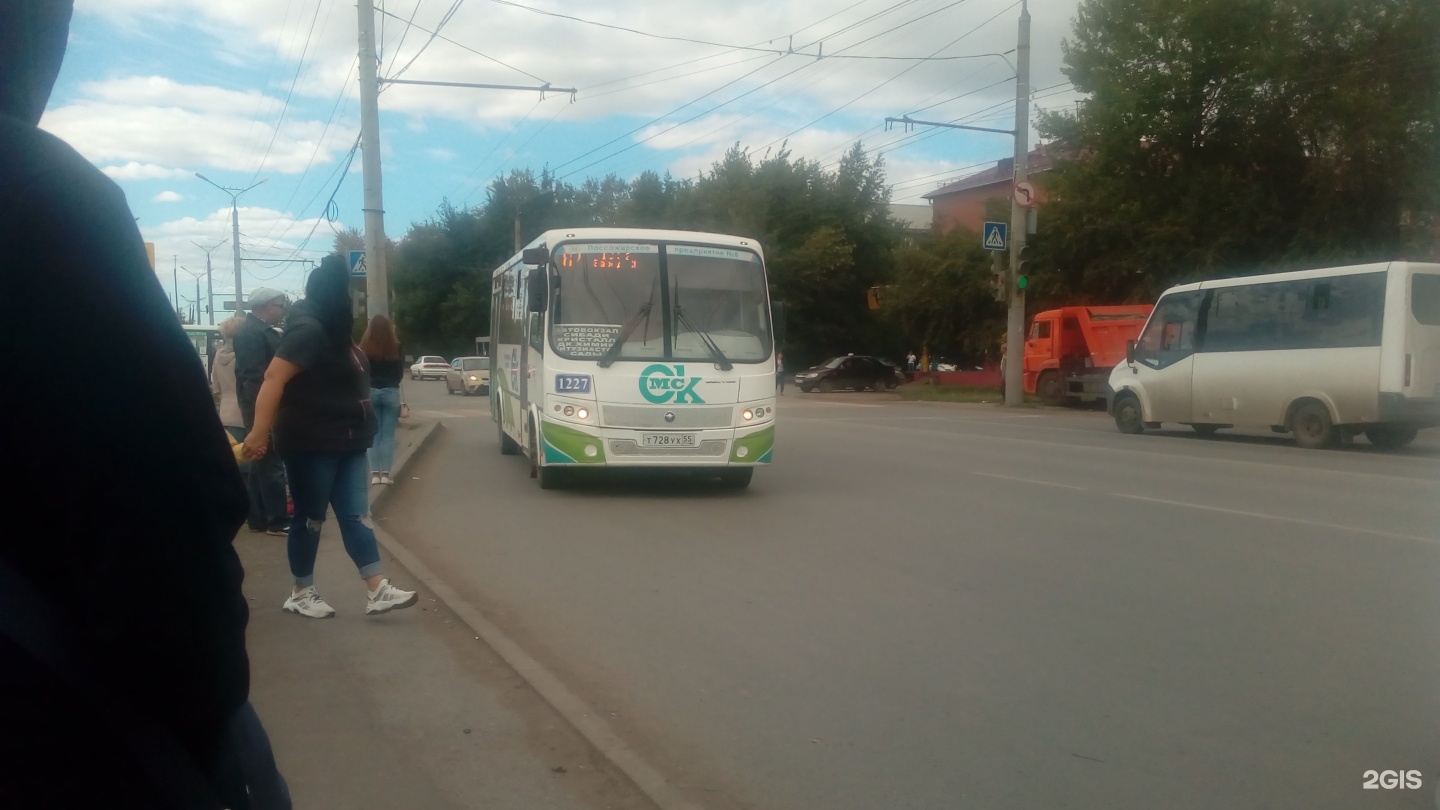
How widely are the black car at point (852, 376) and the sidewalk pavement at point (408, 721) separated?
39.6 metres

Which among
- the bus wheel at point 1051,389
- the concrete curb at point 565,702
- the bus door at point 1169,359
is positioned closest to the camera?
the concrete curb at point 565,702

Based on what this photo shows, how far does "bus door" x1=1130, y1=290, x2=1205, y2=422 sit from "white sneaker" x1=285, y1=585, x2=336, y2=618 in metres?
16.4

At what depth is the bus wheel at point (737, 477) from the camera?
40.7 feet

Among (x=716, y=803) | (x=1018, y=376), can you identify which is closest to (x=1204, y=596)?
(x=716, y=803)

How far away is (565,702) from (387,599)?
1.82 metres

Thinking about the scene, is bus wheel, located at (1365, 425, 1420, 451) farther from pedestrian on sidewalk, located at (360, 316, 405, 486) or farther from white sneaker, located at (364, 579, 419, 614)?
white sneaker, located at (364, 579, 419, 614)

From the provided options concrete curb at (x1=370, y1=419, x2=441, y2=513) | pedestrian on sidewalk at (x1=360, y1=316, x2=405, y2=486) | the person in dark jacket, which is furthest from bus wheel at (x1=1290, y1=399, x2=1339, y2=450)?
the person in dark jacket

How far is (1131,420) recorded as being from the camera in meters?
20.8

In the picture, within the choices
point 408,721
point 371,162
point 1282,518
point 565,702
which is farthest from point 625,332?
point 371,162

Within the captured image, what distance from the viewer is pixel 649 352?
38.3 feet

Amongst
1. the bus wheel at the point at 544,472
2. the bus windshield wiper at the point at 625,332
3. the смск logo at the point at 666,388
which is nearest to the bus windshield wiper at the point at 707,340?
the bus windshield wiper at the point at 625,332

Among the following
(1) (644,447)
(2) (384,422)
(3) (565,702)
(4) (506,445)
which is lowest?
(4) (506,445)

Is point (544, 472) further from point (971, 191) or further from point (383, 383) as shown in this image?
point (971, 191)

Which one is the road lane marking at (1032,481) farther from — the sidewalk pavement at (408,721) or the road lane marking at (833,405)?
the road lane marking at (833,405)
